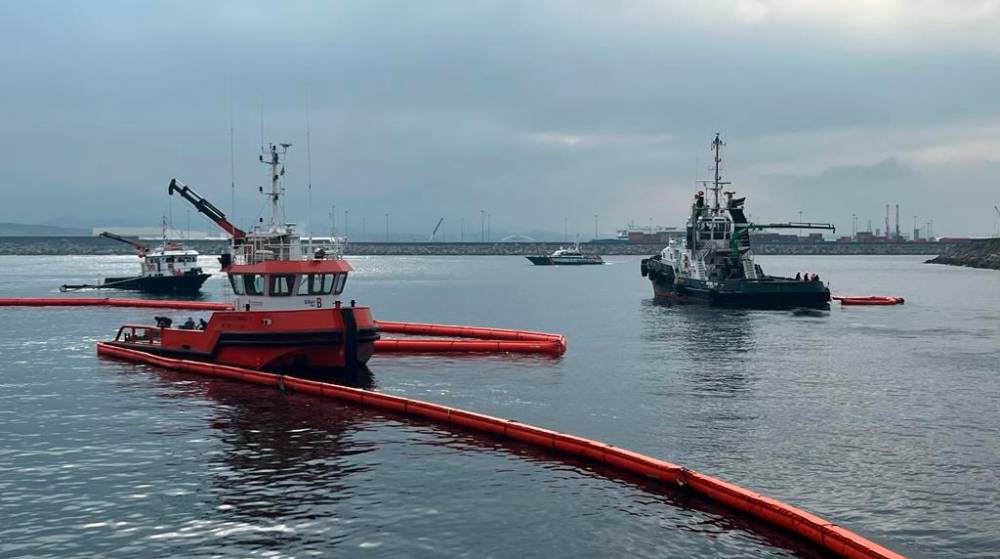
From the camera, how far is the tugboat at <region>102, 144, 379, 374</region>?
43.0m

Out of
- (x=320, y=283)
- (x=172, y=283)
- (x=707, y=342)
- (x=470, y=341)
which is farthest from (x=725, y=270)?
(x=172, y=283)

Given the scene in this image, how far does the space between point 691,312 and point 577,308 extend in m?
16.5

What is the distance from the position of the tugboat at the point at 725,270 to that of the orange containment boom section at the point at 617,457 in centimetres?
5905

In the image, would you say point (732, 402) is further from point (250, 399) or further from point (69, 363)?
point (69, 363)

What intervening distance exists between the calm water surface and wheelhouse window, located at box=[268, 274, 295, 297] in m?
5.02

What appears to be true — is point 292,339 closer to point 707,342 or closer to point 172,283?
point 707,342

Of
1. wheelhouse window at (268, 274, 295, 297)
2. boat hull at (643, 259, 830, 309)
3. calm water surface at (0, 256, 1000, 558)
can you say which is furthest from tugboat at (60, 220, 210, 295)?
wheelhouse window at (268, 274, 295, 297)

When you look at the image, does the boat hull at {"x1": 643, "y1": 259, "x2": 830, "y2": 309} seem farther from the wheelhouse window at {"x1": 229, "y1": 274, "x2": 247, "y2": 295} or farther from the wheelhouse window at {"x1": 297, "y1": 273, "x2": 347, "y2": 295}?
the wheelhouse window at {"x1": 229, "y1": 274, "x2": 247, "y2": 295}

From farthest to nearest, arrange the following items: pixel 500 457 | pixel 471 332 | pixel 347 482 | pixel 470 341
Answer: pixel 471 332
pixel 470 341
pixel 500 457
pixel 347 482

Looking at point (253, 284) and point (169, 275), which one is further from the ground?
point (253, 284)

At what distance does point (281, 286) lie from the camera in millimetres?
44094

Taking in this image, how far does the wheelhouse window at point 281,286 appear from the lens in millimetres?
44031

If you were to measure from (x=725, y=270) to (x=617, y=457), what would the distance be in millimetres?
74099

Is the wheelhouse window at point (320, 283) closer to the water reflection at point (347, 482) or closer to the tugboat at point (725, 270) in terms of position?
the water reflection at point (347, 482)
